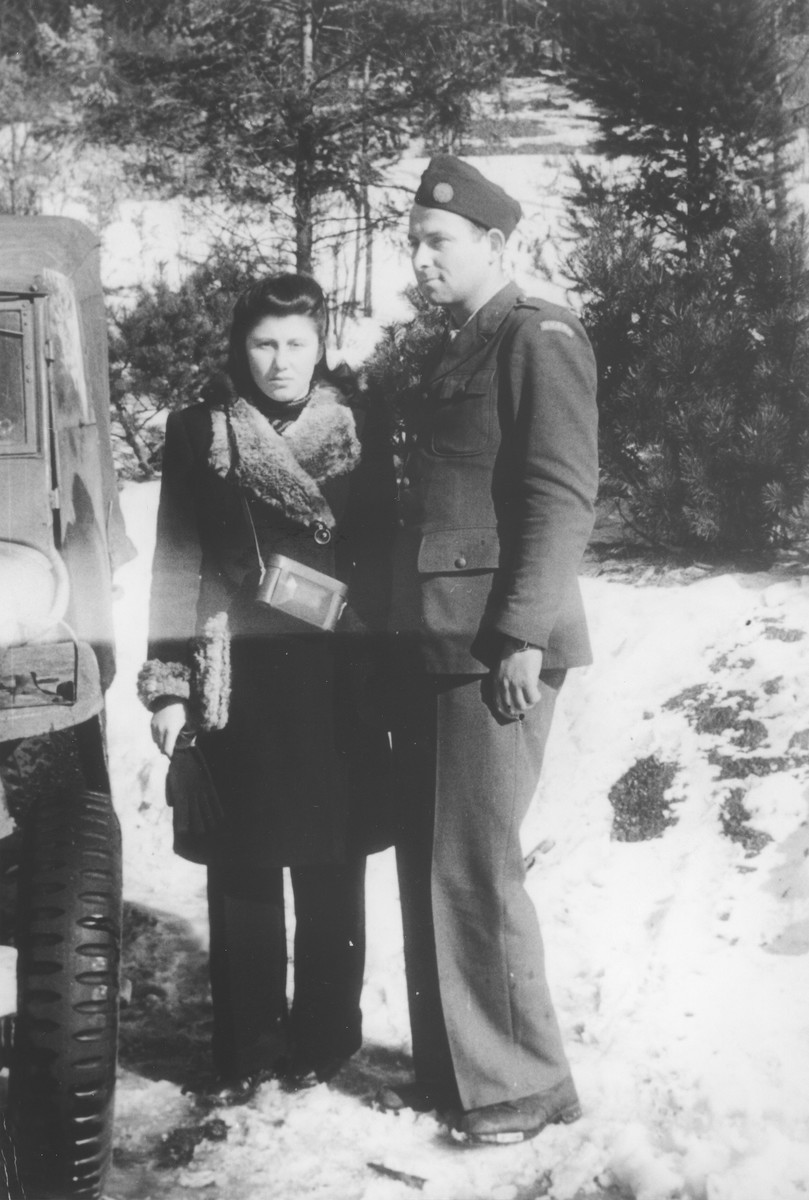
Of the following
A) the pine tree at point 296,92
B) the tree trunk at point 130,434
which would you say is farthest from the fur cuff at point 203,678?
the tree trunk at point 130,434

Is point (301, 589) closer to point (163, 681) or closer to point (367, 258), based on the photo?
point (163, 681)

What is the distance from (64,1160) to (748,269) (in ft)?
12.5

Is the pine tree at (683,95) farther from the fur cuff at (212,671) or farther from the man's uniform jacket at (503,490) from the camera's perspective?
the fur cuff at (212,671)

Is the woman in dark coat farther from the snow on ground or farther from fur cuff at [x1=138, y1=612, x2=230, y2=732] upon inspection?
→ the snow on ground

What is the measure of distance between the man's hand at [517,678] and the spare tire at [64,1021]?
2.97 ft

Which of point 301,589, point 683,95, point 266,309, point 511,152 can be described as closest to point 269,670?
point 301,589

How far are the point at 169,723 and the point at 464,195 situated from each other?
1.34 metres

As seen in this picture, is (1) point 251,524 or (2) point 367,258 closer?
(1) point 251,524

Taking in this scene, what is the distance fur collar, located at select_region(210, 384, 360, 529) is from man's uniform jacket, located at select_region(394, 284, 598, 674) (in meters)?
0.23

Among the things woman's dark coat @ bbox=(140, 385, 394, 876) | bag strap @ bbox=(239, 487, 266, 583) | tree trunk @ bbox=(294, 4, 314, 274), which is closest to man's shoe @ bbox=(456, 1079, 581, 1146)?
woman's dark coat @ bbox=(140, 385, 394, 876)

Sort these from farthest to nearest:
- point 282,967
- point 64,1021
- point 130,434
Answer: point 130,434 → point 282,967 → point 64,1021

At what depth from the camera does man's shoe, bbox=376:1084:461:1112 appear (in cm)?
280

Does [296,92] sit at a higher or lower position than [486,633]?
higher

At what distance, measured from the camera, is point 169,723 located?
2.85m
